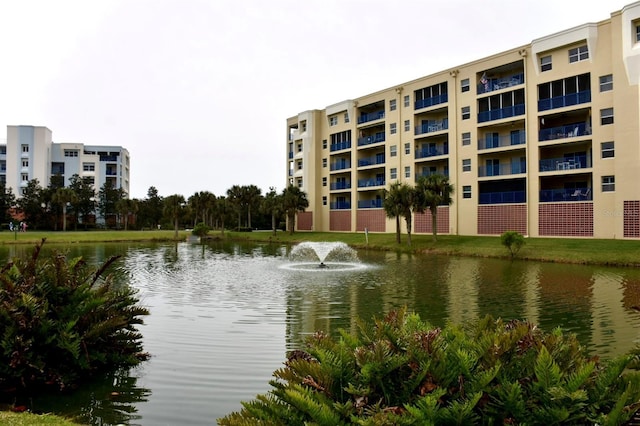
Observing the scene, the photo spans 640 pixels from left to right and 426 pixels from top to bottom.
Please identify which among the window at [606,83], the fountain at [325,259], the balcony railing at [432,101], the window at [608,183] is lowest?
the fountain at [325,259]

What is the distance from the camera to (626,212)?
3928 cm

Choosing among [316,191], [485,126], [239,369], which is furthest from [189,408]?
[316,191]

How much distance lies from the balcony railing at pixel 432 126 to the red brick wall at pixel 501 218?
10.8m

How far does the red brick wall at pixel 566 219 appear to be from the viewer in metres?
42.3

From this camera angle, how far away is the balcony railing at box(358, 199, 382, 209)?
64500mm

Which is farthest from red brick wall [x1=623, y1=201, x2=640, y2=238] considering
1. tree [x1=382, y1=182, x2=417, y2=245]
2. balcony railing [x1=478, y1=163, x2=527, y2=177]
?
tree [x1=382, y1=182, x2=417, y2=245]

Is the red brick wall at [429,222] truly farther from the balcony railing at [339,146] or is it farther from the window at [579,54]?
the window at [579,54]

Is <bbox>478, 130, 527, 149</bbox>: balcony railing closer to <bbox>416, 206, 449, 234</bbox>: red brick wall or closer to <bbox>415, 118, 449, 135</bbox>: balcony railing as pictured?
<bbox>415, 118, 449, 135</bbox>: balcony railing

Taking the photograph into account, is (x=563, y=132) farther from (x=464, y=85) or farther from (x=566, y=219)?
(x=464, y=85)

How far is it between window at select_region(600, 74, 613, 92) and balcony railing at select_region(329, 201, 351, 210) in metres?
35.3

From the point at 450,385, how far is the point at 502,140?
5128cm

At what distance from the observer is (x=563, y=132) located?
44.8 m

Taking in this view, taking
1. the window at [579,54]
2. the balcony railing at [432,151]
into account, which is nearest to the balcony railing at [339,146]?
the balcony railing at [432,151]

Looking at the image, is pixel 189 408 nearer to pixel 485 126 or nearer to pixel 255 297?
pixel 255 297
